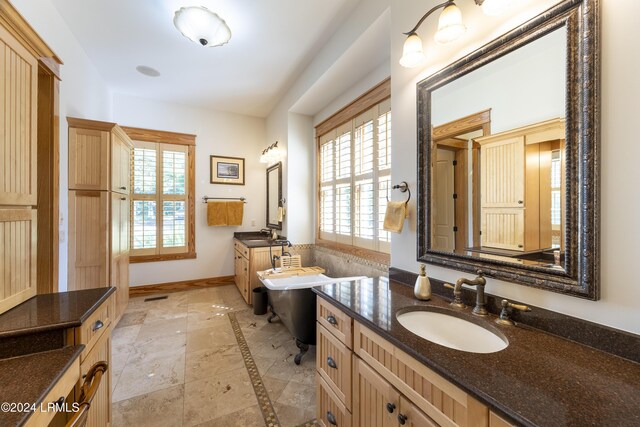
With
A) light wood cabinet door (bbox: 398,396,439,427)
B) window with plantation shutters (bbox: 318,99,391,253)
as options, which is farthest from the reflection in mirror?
window with plantation shutters (bbox: 318,99,391,253)

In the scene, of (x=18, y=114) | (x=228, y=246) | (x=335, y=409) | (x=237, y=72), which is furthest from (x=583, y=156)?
(x=228, y=246)

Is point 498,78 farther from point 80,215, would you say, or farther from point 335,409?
point 80,215

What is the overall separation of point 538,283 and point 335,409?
3.83 ft

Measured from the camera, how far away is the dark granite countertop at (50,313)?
3.39ft

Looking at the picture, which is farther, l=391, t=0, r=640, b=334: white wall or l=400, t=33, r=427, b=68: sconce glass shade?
l=400, t=33, r=427, b=68: sconce glass shade

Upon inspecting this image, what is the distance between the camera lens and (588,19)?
2.93ft

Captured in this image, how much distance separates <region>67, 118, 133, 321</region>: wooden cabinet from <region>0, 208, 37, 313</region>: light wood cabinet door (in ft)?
4.04

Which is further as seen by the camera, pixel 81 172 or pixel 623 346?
pixel 81 172

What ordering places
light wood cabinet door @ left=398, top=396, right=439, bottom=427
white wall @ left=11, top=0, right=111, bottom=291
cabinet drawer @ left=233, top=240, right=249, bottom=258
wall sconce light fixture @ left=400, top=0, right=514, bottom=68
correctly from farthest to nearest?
cabinet drawer @ left=233, top=240, right=249, bottom=258
white wall @ left=11, top=0, right=111, bottom=291
wall sconce light fixture @ left=400, top=0, right=514, bottom=68
light wood cabinet door @ left=398, top=396, right=439, bottom=427

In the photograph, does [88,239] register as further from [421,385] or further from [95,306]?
[421,385]

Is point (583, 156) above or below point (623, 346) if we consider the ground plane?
above

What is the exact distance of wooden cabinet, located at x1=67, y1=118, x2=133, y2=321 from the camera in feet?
7.88

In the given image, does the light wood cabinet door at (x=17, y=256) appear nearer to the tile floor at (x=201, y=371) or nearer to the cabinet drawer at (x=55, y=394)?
the cabinet drawer at (x=55, y=394)

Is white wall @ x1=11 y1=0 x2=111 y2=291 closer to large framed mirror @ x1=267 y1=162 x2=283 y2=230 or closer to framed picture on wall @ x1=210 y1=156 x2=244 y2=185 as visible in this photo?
framed picture on wall @ x1=210 y1=156 x2=244 y2=185
